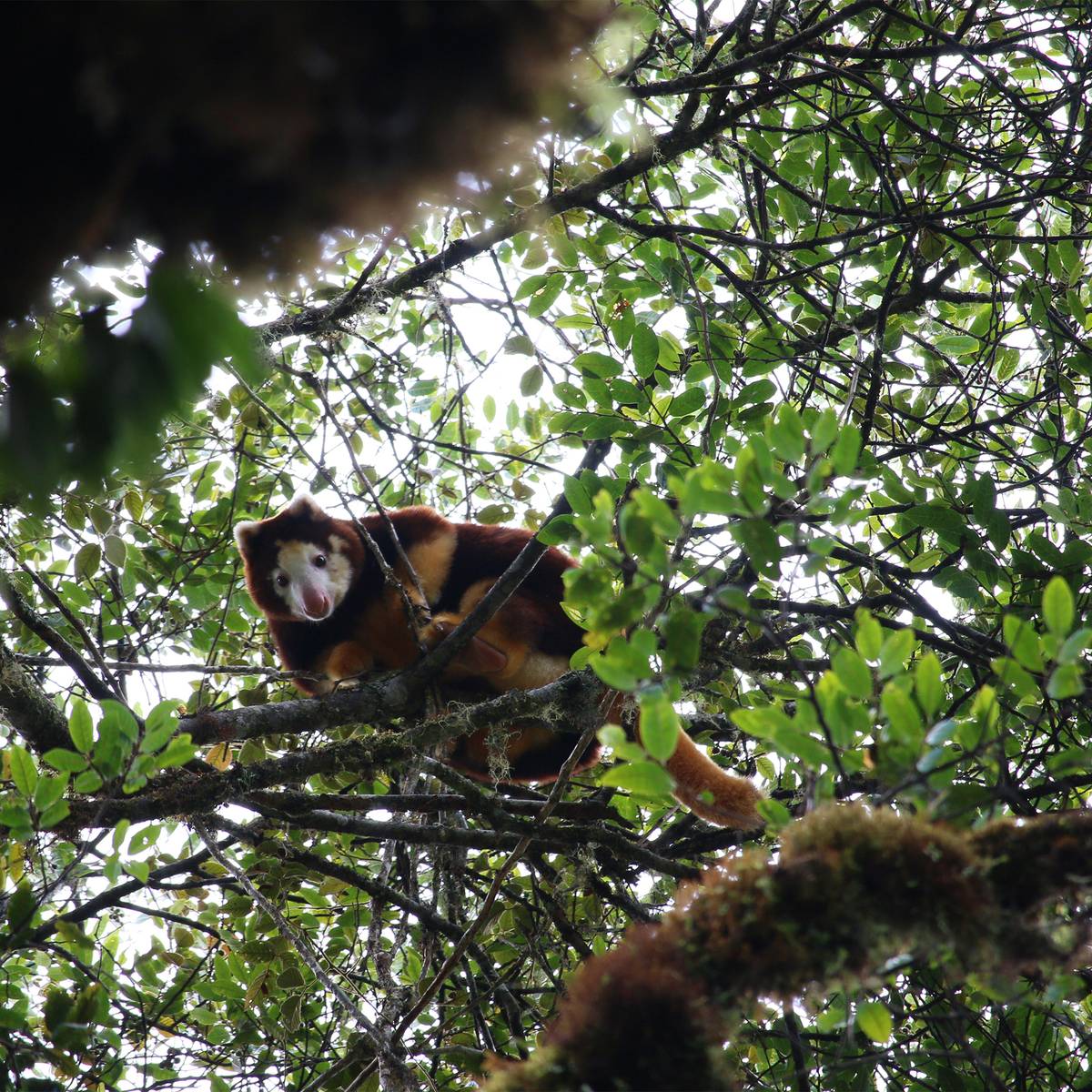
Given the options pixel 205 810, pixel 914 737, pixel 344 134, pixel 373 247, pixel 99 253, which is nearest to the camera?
pixel 344 134

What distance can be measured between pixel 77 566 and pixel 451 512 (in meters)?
2.31

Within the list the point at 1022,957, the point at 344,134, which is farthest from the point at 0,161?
the point at 1022,957

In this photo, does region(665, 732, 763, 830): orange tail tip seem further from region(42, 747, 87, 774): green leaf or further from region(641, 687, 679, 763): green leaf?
region(42, 747, 87, 774): green leaf

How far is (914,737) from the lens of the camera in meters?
1.51

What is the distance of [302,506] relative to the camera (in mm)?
4691

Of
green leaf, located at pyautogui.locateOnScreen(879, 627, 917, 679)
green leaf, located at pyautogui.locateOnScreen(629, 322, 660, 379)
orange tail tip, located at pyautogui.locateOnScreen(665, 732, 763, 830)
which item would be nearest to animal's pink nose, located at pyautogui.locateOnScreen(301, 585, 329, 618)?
orange tail tip, located at pyautogui.locateOnScreen(665, 732, 763, 830)

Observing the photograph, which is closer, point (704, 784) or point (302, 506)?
point (704, 784)

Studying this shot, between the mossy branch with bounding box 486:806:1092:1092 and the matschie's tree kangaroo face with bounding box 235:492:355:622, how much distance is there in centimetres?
307

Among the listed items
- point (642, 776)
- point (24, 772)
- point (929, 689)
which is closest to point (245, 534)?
point (24, 772)

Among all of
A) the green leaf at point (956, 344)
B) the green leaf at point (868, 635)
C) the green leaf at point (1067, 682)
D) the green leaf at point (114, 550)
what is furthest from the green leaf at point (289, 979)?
the green leaf at point (956, 344)

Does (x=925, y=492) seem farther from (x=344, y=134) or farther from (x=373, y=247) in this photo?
(x=344, y=134)

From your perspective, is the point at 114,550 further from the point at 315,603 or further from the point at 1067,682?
the point at 1067,682

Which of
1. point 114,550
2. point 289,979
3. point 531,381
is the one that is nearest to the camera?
point 289,979

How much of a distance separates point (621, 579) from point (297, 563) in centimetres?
208
